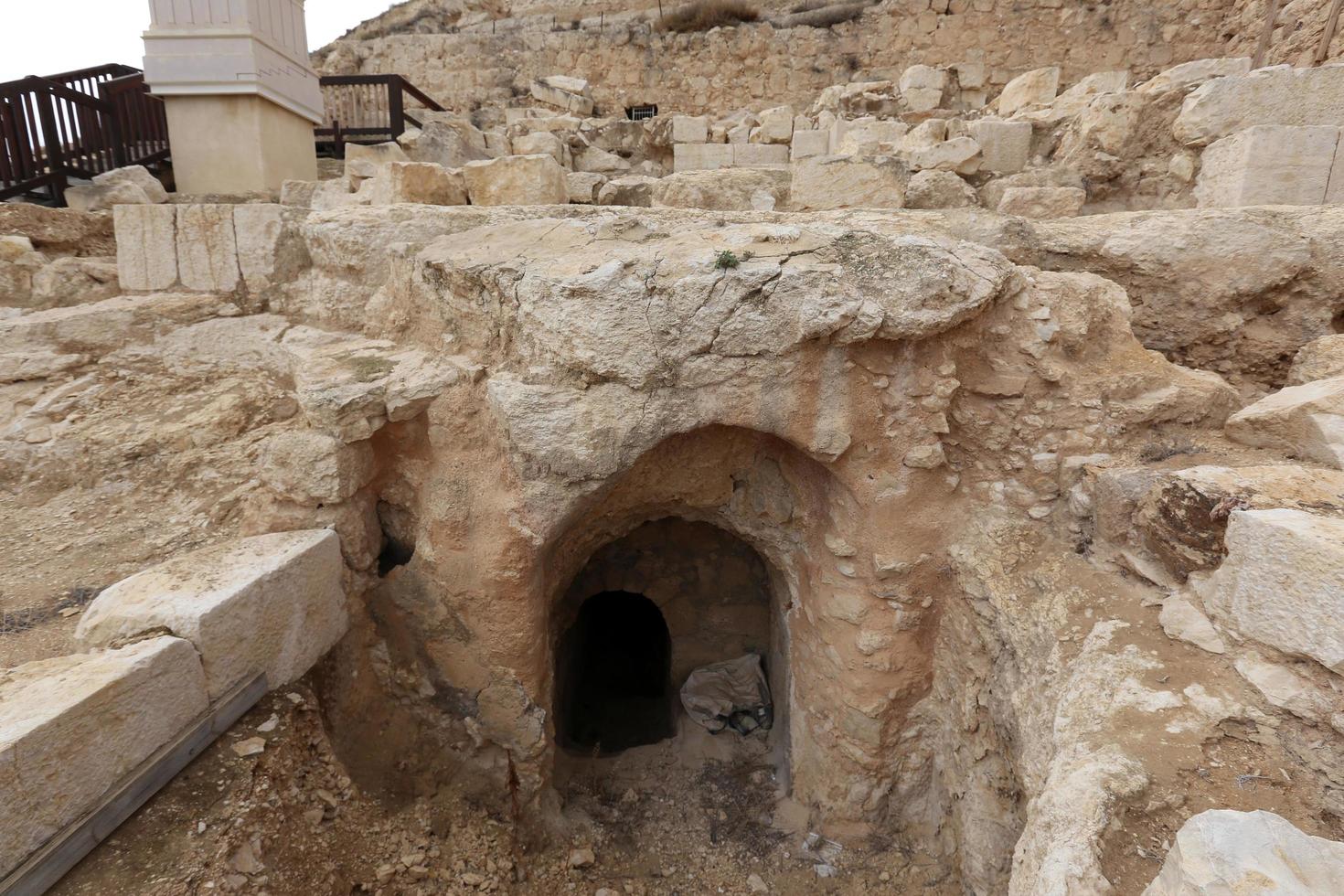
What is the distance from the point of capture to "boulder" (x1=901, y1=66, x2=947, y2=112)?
26.9 feet

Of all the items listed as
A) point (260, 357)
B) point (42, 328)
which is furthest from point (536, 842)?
point (42, 328)

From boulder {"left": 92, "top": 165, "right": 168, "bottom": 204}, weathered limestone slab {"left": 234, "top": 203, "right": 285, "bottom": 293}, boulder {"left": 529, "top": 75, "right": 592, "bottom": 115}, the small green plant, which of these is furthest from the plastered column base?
boulder {"left": 529, "top": 75, "right": 592, "bottom": 115}

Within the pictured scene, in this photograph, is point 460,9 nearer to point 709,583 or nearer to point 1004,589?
point 709,583

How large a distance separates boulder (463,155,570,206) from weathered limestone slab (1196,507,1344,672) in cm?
412

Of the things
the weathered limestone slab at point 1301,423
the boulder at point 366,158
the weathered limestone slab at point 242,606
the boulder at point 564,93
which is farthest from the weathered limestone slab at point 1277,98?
the boulder at point 564,93

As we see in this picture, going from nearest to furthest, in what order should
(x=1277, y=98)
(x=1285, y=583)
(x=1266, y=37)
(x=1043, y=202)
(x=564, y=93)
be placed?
1. (x=1285, y=583)
2. (x=1277, y=98)
3. (x=1043, y=202)
4. (x=1266, y=37)
5. (x=564, y=93)

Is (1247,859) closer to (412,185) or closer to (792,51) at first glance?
(412,185)

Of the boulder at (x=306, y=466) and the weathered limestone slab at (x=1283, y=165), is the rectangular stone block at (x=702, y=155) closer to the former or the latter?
the weathered limestone slab at (x=1283, y=165)

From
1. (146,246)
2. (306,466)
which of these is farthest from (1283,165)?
(146,246)

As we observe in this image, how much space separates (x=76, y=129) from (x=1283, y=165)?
866cm

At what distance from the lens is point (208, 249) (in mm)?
4031

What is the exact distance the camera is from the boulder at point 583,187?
5.27 m

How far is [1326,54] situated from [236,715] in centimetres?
944

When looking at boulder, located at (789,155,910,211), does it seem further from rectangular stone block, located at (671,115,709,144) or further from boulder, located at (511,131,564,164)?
boulder, located at (511,131,564,164)
